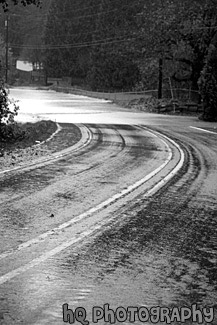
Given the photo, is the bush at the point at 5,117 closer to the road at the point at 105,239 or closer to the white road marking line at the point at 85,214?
the road at the point at 105,239

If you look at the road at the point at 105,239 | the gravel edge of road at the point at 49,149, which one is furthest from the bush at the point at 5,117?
the road at the point at 105,239

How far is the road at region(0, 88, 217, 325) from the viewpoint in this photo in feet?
16.5

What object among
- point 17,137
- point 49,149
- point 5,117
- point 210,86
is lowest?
point 49,149

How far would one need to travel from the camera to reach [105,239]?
700cm

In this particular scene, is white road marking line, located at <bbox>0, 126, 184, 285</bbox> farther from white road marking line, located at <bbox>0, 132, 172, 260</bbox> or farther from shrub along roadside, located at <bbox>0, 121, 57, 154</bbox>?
A: shrub along roadside, located at <bbox>0, 121, 57, 154</bbox>

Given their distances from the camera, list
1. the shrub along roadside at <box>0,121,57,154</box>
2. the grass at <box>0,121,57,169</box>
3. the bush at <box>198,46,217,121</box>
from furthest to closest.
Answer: the bush at <box>198,46,217,121</box> → the shrub along roadside at <box>0,121,57,154</box> → the grass at <box>0,121,57,169</box>

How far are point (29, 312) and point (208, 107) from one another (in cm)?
3171

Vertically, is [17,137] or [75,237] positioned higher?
[17,137]

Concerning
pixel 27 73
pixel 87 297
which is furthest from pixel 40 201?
pixel 27 73

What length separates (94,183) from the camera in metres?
10.8

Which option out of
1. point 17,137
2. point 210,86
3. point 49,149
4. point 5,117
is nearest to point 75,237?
point 49,149

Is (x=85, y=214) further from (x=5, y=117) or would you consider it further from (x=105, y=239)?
(x=5, y=117)

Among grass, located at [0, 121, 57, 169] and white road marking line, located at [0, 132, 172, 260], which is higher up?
grass, located at [0, 121, 57, 169]

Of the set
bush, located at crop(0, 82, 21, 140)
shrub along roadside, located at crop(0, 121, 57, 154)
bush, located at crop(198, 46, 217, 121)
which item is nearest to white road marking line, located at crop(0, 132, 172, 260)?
shrub along roadside, located at crop(0, 121, 57, 154)
